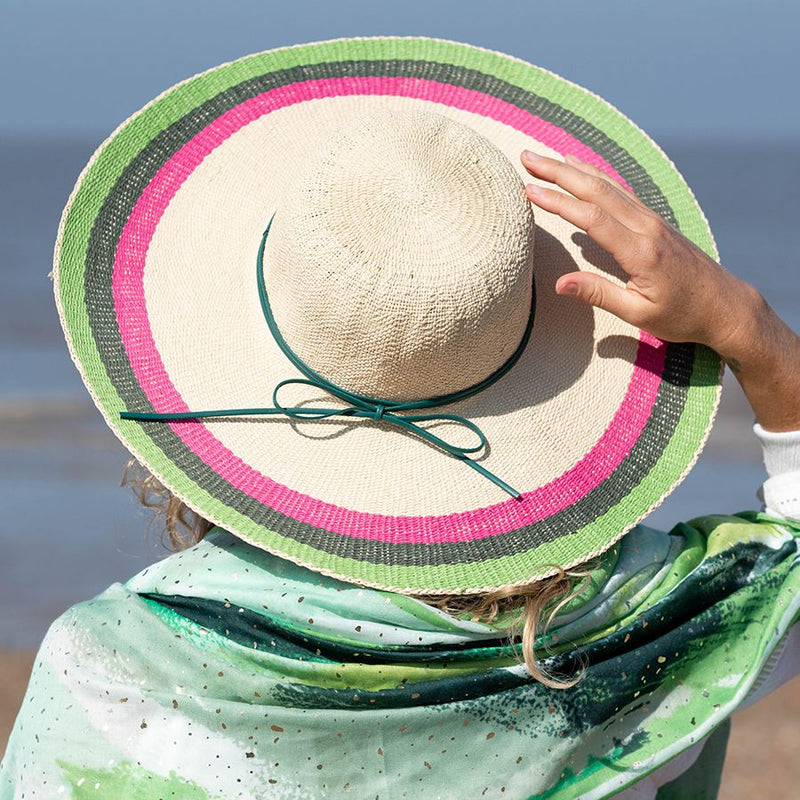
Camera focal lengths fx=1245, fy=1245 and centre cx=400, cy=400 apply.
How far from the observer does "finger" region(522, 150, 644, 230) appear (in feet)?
5.07

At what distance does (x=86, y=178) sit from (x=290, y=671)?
27.8 inches

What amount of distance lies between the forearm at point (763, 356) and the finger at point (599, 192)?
168 millimetres

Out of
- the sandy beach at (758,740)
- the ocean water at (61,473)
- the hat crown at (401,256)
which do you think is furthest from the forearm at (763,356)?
the sandy beach at (758,740)

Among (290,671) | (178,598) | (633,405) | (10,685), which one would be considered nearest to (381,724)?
(290,671)

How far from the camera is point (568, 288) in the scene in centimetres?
156

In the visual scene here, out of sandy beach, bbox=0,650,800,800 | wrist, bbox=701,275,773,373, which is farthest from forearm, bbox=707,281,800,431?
sandy beach, bbox=0,650,800,800

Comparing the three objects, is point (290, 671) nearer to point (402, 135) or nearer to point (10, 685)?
point (402, 135)

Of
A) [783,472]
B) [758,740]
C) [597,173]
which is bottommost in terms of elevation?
[758,740]

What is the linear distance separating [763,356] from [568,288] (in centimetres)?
29

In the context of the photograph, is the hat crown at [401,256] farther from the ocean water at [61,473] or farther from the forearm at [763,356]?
the ocean water at [61,473]

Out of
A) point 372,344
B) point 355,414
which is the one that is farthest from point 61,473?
point 372,344

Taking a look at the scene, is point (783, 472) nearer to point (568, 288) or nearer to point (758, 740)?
point (568, 288)

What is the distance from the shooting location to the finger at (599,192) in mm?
1546

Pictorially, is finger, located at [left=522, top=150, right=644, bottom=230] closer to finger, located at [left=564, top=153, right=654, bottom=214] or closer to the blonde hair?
finger, located at [left=564, top=153, right=654, bottom=214]
